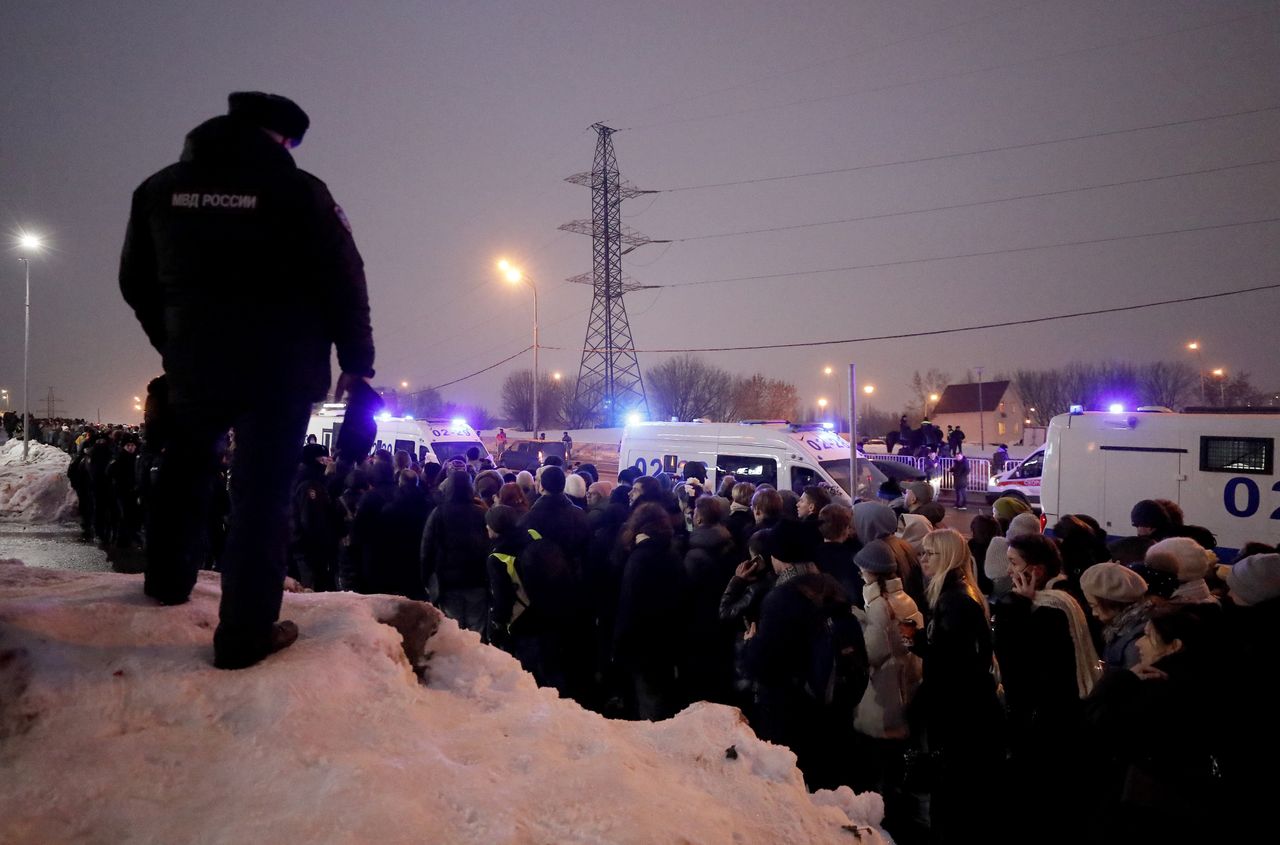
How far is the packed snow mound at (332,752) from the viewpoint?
1.38 m

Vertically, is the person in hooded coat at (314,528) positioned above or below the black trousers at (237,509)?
below

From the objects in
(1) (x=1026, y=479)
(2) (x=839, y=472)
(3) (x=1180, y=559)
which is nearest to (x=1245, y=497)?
(2) (x=839, y=472)

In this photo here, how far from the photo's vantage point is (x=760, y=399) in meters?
68.3

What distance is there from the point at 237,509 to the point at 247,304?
23.6 inches

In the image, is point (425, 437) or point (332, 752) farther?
point (425, 437)

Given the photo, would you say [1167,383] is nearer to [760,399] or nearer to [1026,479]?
[760,399]

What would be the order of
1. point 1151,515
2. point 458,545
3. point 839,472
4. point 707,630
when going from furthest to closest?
point 839,472 < point 458,545 < point 1151,515 < point 707,630

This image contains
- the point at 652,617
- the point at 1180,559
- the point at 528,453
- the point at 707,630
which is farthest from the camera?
the point at 528,453

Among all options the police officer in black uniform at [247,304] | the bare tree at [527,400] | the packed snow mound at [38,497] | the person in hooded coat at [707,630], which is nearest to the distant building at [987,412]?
the bare tree at [527,400]

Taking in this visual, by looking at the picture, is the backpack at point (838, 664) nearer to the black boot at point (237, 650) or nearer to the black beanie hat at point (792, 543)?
the black beanie hat at point (792, 543)

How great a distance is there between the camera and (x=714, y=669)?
5.77m

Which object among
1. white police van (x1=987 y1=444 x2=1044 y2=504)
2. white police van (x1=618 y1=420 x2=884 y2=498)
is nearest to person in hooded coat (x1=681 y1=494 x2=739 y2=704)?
white police van (x1=618 y1=420 x2=884 y2=498)

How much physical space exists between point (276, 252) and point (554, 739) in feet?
5.21

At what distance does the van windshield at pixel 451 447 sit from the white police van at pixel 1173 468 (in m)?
12.3
